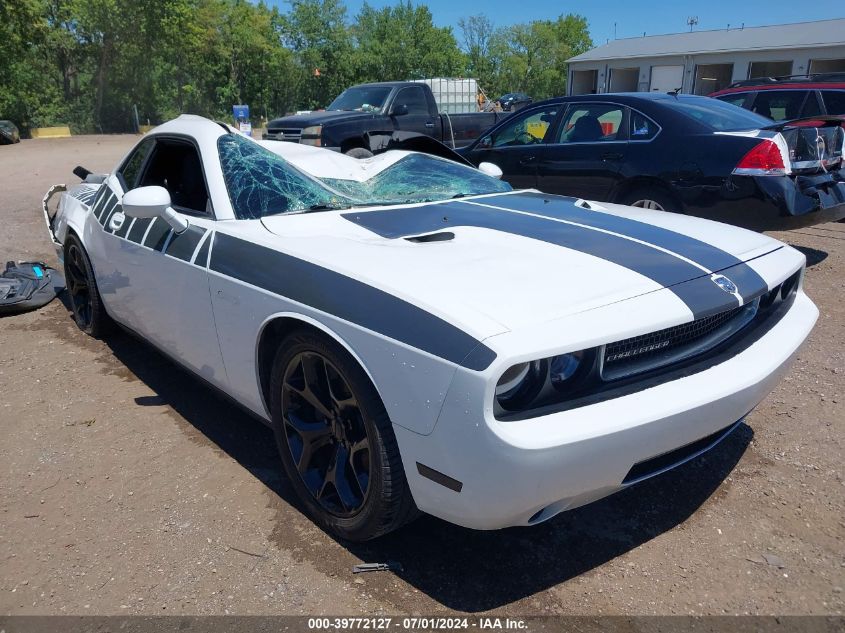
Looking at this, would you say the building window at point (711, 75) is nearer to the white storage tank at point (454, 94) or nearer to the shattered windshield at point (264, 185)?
the white storage tank at point (454, 94)

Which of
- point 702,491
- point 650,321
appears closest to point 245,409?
point 650,321

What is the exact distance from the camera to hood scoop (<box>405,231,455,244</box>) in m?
2.66

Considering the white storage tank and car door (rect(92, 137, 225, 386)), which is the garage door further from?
car door (rect(92, 137, 225, 386))

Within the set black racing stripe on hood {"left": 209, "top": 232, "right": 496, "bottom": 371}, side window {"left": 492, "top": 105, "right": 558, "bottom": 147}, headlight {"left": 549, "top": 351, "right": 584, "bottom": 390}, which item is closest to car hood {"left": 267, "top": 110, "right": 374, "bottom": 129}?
side window {"left": 492, "top": 105, "right": 558, "bottom": 147}

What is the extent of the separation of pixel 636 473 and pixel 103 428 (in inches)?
104

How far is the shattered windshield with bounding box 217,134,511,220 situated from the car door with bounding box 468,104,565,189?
129 inches

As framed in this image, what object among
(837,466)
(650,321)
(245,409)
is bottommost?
(837,466)

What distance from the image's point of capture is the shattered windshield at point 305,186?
9.84 ft

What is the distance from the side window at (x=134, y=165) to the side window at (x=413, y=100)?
734 centimetres

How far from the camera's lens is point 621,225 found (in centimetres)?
288

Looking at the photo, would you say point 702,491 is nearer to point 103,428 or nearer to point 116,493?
point 116,493

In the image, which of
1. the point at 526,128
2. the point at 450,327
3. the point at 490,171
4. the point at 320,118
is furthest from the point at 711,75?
the point at 450,327

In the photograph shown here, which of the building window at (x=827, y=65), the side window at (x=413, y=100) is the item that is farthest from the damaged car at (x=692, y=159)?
the building window at (x=827, y=65)

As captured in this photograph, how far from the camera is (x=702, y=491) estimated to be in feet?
8.96
